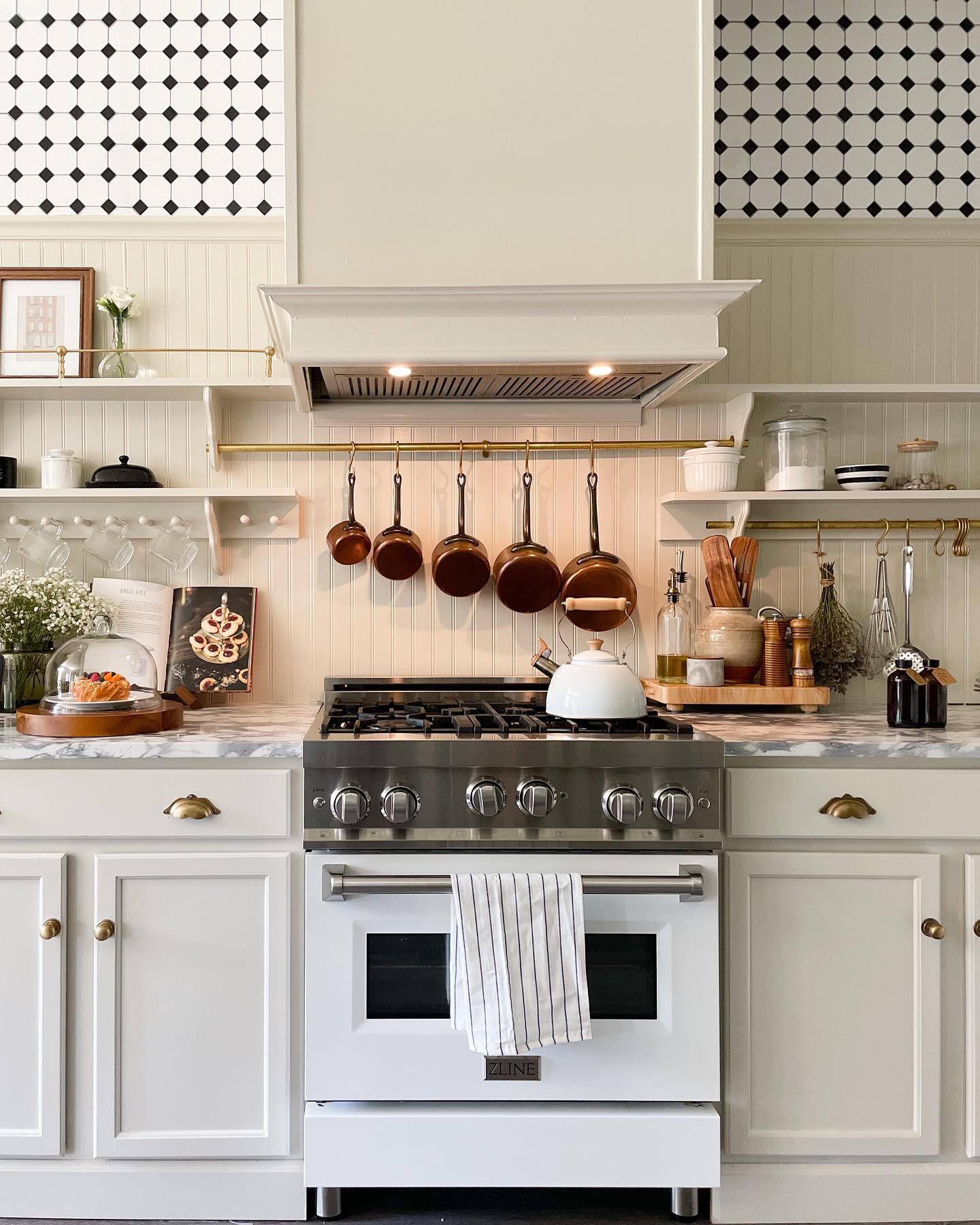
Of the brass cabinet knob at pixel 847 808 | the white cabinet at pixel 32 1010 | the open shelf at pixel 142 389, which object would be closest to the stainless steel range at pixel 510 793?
the brass cabinet knob at pixel 847 808

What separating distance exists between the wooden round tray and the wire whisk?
171 centimetres

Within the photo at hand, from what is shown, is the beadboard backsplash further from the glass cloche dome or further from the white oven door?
the white oven door

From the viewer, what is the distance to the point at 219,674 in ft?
7.85

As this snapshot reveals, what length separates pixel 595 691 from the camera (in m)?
1.87

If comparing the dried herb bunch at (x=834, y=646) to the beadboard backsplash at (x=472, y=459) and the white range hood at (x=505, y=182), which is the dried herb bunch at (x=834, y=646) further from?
the white range hood at (x=505, y=182)

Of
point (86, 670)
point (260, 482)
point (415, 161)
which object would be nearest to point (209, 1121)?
point (86, 670)

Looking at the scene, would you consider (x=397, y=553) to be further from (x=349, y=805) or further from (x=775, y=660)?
(x=775, y=660)

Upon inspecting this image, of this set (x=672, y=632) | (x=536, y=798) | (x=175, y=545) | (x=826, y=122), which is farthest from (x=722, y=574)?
(x=175, y=545)

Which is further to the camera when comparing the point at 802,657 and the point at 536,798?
the point at 802,657

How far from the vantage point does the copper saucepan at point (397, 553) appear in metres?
2.37

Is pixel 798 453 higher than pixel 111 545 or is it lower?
higher

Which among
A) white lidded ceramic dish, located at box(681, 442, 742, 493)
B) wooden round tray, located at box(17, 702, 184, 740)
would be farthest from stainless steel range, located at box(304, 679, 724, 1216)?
white lidded ceramic dish, located at box(681, 442, 742, 493)

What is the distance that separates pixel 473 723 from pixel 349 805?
12.0 inches

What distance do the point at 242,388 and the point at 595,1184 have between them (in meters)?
1.86
